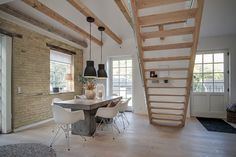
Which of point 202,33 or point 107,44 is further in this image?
point 107,44

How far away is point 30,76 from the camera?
407 centimetres

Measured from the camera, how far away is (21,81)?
3820 mm

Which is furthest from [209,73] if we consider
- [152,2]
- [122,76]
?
[152,2]

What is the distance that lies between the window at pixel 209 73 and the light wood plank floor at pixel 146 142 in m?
1.80

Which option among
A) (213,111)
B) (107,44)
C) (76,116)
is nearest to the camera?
(76,116)

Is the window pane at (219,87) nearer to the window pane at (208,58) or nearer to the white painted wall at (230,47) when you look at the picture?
the white painted wall at (230,47)

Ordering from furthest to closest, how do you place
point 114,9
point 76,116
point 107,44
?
point 107,44 < point 114,9 < point 76,116

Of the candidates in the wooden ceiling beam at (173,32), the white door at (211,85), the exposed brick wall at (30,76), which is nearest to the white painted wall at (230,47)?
the white door at (211,85)

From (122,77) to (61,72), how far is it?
7.69ft

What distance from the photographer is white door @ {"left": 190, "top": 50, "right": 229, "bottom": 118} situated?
196 inches

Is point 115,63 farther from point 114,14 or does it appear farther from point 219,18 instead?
point 219,18

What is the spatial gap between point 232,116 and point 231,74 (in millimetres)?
1313

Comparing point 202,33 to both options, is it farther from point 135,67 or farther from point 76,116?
point 76,116

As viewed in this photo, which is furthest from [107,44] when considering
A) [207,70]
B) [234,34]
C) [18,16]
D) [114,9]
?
[234,34]
